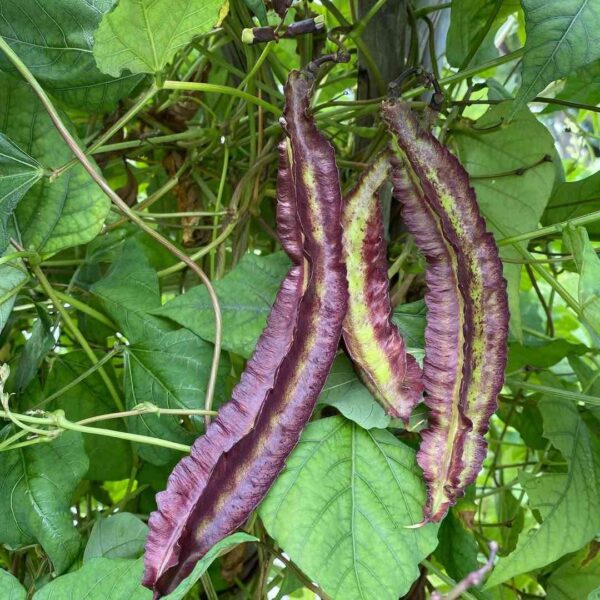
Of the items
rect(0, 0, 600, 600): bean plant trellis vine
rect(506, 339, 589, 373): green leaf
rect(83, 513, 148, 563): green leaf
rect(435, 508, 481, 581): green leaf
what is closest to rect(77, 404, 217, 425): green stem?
rect(0, 0, 600, 600): bean plant trellis vine

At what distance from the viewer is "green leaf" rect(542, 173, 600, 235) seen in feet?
2.09

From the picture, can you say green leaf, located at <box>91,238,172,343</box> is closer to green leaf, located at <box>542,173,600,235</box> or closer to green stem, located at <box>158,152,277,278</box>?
green stem, located at <box>158,152,277,278</box>

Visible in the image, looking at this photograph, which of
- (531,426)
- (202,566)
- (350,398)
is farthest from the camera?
(531,426)

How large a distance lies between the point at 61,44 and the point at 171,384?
0.83 ft

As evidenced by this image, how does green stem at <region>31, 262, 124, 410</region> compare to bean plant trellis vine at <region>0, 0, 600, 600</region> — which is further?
green stem at <region>31, 262, 124, 410</region>

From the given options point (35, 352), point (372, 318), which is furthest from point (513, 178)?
point (35, 352)

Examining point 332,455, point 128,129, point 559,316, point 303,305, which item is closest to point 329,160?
point 303,305

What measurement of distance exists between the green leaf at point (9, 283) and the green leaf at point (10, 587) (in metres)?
0.17

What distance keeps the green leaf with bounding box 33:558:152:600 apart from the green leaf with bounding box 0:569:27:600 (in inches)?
0.7

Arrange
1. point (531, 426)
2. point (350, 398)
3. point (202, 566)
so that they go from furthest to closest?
1. point (531, 426)
2. point (350, 398)
3. point (202, 566)

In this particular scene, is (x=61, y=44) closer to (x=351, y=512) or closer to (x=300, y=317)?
(x=300, y=317)

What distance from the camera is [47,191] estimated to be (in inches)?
21.7

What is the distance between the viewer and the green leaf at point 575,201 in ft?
2.09

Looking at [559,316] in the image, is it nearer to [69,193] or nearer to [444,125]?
[444,125]
